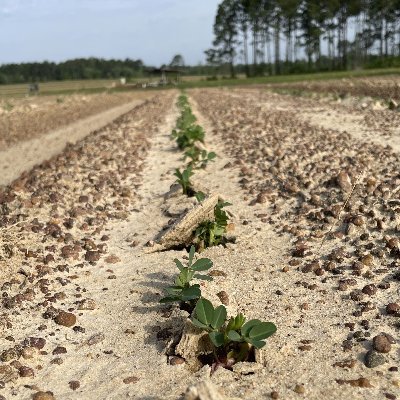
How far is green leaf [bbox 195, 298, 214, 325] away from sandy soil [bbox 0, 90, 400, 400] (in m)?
0.29

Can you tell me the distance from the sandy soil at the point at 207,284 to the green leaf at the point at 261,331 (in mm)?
156

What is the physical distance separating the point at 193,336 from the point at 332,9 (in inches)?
2469

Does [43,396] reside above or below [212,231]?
below

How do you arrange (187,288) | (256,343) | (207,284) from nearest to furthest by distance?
(256,343) → (187,288) → (207,284)

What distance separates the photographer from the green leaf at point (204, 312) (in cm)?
285

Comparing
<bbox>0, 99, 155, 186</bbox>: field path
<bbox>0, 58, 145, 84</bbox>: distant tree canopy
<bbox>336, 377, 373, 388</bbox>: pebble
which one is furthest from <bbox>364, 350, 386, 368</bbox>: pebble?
<bbox>0, 58, 145, 84</bbox>: distant tree canopy

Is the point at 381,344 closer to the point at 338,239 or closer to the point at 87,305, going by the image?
the point at 338,239

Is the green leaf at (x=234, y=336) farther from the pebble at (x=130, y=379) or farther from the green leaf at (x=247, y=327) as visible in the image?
the pebble at (x=130, y=379)

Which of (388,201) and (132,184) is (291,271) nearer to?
(388,201)

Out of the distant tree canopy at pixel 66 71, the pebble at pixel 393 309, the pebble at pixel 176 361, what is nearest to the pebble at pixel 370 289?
the pebble at pixel 393 309

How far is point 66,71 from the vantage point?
107 m

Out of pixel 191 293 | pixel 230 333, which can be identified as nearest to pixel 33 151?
pixel 191 293

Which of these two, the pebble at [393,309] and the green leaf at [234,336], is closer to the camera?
the green leaf at [234,336]

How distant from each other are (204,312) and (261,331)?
355 mm
